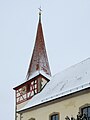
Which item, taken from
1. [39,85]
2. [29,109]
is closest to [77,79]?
[29,109]

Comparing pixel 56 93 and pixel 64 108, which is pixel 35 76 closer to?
pixel 56 93

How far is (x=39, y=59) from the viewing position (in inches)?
1166

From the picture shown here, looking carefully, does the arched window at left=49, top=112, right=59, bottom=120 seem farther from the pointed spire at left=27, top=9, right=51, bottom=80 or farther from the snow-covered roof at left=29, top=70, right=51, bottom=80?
the pointed spire at left=27, top=9, right=51, bottom=80

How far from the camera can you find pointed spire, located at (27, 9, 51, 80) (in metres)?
28.7

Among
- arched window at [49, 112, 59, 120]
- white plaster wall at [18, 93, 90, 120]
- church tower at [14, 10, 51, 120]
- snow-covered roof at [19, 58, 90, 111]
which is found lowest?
arched window at [49, 112, 59, 120]

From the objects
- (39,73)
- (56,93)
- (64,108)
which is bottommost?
(64,108)

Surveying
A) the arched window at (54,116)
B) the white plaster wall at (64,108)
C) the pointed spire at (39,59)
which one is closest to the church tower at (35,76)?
the pointed spire at (39,59)

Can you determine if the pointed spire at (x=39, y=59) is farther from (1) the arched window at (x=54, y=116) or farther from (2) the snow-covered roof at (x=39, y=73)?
(1) the arched window at (x=54, y=116)

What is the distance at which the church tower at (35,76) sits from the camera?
26.6 m

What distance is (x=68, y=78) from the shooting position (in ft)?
70.7

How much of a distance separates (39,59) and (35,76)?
2.52 m

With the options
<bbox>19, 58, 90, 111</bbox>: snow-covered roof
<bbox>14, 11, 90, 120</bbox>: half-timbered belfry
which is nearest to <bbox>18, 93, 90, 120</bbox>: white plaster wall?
<bbox>14, 11, 90, 120</bbox>: half-timbered belfry

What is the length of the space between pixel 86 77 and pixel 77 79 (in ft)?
3.18

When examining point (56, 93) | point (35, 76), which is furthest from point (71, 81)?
point (35, 76)
